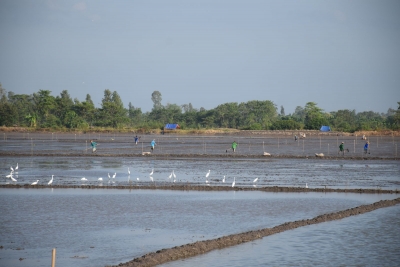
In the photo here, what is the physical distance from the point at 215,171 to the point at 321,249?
891 inches

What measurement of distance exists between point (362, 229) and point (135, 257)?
27.5 ft

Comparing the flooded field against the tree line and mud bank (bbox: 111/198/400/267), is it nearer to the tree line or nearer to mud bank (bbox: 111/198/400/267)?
mud bank (bbox: 111/198/400/267)

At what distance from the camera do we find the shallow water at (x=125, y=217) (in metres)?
15.9

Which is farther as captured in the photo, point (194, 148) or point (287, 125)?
point (287, 125)

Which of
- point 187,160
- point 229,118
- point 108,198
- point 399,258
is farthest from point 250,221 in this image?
point 229,118

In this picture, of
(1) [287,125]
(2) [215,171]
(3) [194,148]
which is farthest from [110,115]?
(2) [215,171]

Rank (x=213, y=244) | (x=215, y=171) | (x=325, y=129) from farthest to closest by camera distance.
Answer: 1. (x=325, y=129)
2. (x=215, y=171)
3. (x=213, y=244)

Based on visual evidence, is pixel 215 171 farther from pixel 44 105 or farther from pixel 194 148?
pixel 44 105

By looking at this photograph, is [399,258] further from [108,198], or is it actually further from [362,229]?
[108,198]

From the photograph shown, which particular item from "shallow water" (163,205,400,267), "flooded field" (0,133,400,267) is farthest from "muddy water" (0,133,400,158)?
"shallow water" (163,205,400,267)

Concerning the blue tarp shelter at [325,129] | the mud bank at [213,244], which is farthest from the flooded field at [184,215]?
the blue tarp shelter at [325,129]

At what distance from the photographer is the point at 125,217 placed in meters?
21.3

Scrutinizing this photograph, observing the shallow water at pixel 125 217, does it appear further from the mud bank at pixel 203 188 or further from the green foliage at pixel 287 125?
the green foliage at pixel 287 125

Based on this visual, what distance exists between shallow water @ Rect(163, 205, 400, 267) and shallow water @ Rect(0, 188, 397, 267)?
1.70 metres
